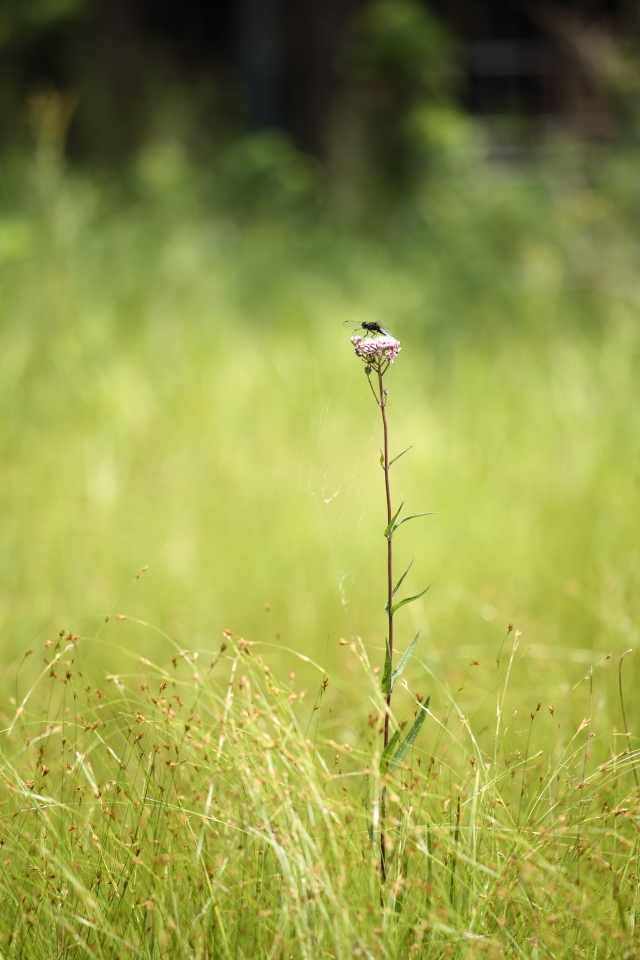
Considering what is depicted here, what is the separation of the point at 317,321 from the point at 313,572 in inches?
81.4

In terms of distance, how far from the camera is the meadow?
43.0 inches

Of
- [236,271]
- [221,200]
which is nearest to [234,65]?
[221,200]

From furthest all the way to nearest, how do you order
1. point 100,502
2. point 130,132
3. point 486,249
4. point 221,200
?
point 130,132 < point 221,200 < point 486,249 < point 100,502

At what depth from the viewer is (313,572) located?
8.75ft

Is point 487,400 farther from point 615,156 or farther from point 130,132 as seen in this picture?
point 130,132

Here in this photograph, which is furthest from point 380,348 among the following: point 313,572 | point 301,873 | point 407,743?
point 313,572

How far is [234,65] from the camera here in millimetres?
7520

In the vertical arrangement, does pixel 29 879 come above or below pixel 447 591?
above

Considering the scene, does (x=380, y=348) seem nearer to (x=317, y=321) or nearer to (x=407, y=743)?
(x=407, y=743)

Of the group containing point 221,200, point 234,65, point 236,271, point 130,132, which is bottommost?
point 236,271

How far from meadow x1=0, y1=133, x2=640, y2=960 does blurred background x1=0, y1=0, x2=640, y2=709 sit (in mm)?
20

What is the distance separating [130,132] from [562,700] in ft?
22.4

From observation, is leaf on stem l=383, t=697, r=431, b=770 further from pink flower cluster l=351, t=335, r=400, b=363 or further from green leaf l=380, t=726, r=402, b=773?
pink flower cluster l=351, t=335, r=400, b=363


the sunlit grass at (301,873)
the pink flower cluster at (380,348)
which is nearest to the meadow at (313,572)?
the sunlit grass at (301,873)
